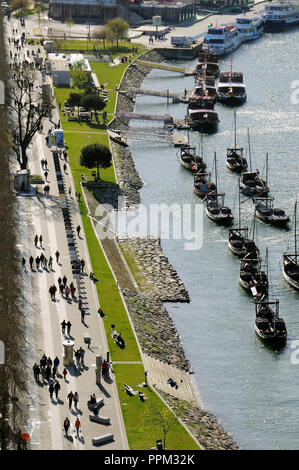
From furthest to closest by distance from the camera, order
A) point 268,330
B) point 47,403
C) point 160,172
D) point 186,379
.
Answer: point 160,172, point 268,330, point 186,379, point 47,403

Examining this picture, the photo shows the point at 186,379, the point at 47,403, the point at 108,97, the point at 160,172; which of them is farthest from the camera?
the point at 108,97

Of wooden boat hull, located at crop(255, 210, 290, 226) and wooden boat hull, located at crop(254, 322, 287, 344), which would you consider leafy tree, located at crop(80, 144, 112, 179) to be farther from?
wooden boat hull, located at crop(254, 322, 287, 344)

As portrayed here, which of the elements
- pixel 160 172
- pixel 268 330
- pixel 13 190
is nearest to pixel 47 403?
pixel 268 330

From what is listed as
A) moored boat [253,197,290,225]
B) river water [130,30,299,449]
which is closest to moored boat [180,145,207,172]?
river water [130,30,299,449]

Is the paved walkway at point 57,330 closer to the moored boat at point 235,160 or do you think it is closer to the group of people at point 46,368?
the group of people at point 46,368

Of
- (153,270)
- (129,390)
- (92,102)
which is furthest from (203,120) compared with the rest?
(129,390)

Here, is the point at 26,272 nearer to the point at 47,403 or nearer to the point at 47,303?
the point at 47,303

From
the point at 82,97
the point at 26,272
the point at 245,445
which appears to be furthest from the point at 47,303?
the point at 82,97

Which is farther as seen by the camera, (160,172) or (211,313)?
(160,172)

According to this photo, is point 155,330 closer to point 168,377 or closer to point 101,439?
point 168,377
